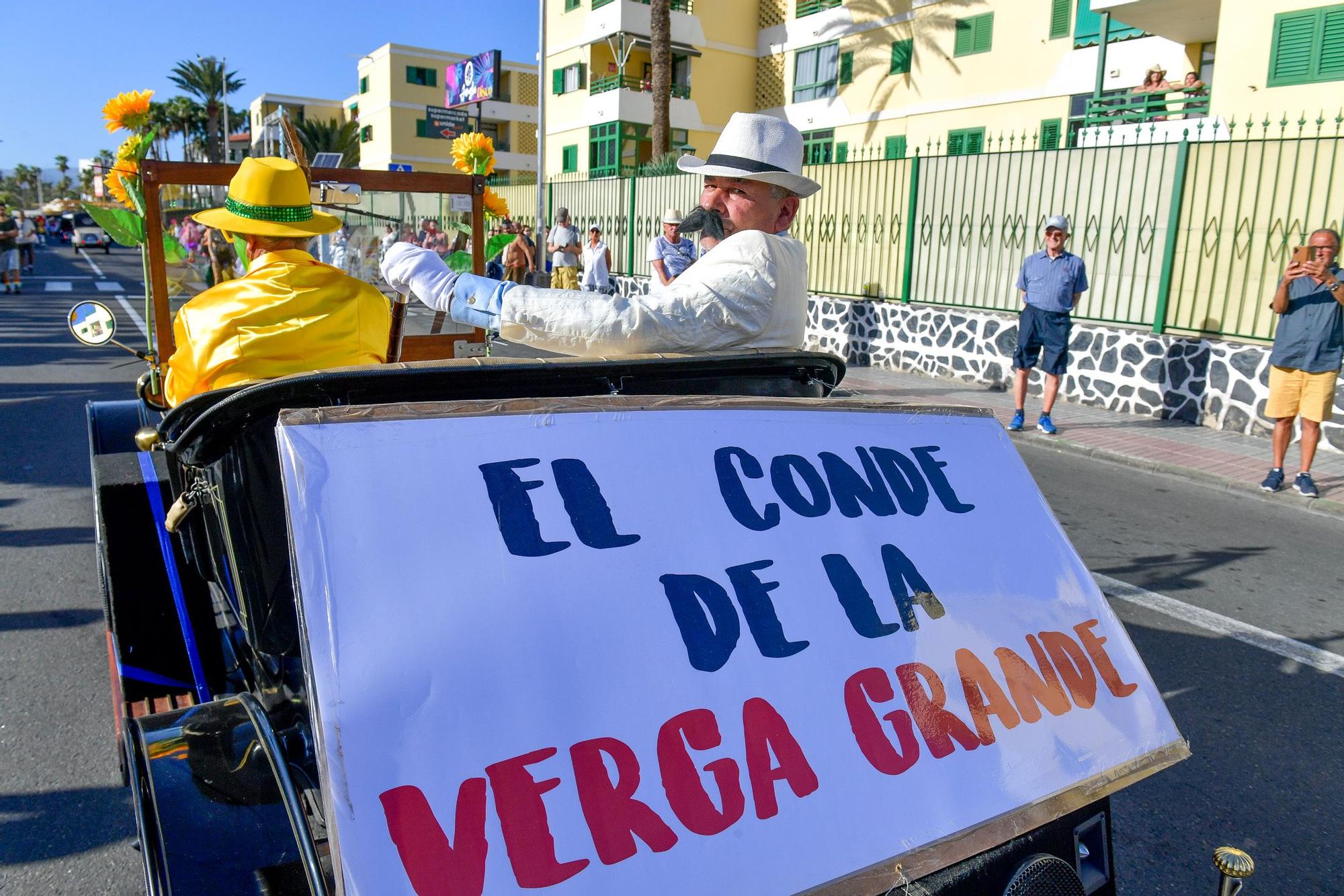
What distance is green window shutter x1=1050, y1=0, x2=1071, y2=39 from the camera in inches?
784

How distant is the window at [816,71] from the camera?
26.5m

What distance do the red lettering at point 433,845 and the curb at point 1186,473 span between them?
5589 millimetres

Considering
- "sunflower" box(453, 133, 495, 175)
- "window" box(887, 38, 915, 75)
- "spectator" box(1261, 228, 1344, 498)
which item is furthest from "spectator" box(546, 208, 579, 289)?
"window" box(887, 38, 915, 75)

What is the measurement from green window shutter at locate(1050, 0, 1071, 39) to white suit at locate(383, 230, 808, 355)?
21.3 metres

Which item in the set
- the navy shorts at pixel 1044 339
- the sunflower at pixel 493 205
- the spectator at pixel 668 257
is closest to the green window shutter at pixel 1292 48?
the navy shorts at pixel 1044 339

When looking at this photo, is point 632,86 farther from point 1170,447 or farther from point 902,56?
point 1170,447

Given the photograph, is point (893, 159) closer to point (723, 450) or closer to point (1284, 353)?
point (1284, 353)

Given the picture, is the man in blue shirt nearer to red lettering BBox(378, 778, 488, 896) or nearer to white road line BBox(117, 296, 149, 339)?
red lettering BBox(378, 778, 488, 896)

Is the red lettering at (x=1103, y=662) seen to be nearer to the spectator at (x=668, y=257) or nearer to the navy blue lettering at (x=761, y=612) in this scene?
the navy blue lettering at (x=761, y=612)

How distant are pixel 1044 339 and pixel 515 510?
8454mm

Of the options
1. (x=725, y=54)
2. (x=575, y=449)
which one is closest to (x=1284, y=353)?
(x=575, y=449)

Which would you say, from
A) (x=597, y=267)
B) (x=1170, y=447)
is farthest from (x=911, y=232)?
(x=597, y=267)

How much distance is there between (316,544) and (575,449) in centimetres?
42

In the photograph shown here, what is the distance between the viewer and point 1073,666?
170 centimetres
